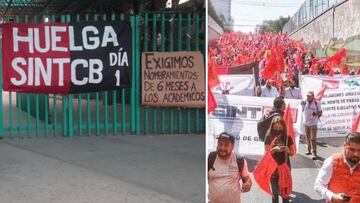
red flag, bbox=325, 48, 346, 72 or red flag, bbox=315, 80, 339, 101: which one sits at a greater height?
red flag, bbox=325, 48, 346, 72

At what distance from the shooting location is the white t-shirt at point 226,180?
3.12 m

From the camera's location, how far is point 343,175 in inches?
116

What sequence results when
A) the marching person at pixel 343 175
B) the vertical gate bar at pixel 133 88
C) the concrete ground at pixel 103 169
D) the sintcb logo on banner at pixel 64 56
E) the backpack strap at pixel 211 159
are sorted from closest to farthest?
the marching person at pixel 343 175 → the backpack strap at pixel 211 159 → the concrete ground at pixel 103 169 → the sintcb logo on banner at pixel 64 56 → the vertical gate bar at pixel 133 88

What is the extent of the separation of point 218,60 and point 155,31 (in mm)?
7278

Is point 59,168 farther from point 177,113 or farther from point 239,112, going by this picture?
point 239,112

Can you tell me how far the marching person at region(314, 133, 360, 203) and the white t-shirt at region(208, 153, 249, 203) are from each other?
428 millimetres

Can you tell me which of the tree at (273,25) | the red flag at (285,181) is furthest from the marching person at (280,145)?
the tree at (273,25)

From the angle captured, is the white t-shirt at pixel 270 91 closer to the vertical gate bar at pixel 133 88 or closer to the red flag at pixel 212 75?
the red flag at pixel 212 75

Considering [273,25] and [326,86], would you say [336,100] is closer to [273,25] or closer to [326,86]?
[326,86]

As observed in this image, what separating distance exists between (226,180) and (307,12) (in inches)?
40.5

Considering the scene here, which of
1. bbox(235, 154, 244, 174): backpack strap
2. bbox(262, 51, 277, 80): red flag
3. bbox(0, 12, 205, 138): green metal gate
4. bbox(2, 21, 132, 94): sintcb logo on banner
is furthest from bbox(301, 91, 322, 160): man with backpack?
bbox(0, 12, 205, 138): green metal gate

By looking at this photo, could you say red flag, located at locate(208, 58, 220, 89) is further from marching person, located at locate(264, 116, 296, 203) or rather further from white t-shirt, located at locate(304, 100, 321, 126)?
white t-shirt, located at locate(304, 100, 321, 126)

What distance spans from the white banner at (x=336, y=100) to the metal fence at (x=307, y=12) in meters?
0.29

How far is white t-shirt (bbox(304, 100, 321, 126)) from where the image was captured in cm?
301
